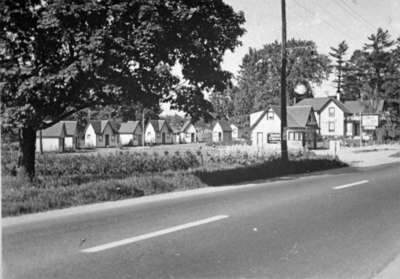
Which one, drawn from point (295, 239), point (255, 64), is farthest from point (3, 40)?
point (255, 64)

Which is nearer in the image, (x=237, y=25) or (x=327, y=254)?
(x=327, y=254)

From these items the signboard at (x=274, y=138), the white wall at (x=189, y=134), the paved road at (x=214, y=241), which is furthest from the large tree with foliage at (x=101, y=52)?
the white wall at (x=189, y=134)

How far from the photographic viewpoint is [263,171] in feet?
59.7

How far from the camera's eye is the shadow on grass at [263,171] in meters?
15.6

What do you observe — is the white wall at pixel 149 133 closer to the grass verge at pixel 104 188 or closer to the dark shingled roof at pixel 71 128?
the dark shingled roof at pixel 71 128

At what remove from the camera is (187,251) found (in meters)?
6.06

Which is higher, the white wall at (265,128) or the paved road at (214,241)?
the white wall at (265,128)

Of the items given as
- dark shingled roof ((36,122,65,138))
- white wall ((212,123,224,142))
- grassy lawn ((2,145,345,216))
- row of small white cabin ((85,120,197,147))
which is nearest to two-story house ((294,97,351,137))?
white wall ((212,123,224,142))

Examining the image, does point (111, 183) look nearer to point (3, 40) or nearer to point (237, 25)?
point (3, 40)

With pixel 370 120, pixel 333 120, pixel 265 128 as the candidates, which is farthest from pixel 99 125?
pixel 370 120

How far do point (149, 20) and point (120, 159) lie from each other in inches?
393

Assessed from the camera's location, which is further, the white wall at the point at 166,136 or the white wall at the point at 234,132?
the white wall at the point at 234,132

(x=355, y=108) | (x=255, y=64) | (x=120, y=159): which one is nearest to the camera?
(x=120, y=159)

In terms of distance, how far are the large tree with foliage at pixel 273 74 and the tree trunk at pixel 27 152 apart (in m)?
68.1
